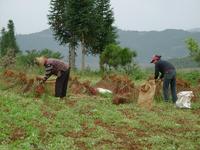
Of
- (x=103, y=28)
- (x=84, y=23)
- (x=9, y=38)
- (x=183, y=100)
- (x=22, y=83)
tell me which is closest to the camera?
(x=183, y=100)

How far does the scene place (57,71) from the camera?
576 inches

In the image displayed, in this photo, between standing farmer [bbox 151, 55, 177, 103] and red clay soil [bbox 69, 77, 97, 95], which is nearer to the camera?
standing farmer [bbox 151, 55, 177, 103]

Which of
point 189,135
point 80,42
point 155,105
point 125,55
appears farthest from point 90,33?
point 189,135

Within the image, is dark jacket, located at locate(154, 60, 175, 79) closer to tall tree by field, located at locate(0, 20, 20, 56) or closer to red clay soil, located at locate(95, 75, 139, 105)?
red clay soil, located at locate(95, 75, 139, 105)

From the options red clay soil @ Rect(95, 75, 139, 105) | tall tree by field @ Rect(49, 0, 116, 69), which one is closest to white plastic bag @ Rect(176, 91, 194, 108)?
red clay soil @ Rect(95, 75, 139, 105)

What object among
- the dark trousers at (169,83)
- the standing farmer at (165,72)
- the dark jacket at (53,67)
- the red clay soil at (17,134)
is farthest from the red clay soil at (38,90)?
the red clay soil at (17,134)

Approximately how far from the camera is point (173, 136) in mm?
10297

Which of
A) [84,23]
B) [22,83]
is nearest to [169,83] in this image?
[22,83]

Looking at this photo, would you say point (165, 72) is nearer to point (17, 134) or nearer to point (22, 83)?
point (22, 83)

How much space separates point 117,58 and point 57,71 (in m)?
20.5

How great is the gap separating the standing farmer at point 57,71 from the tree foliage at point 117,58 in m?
19.6

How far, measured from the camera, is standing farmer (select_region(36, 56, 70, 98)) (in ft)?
47.3

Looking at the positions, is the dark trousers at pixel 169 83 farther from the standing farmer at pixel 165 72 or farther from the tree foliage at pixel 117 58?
the tree foliage at pixel 117 58

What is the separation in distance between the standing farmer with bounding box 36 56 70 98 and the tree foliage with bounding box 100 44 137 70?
1963 cm
